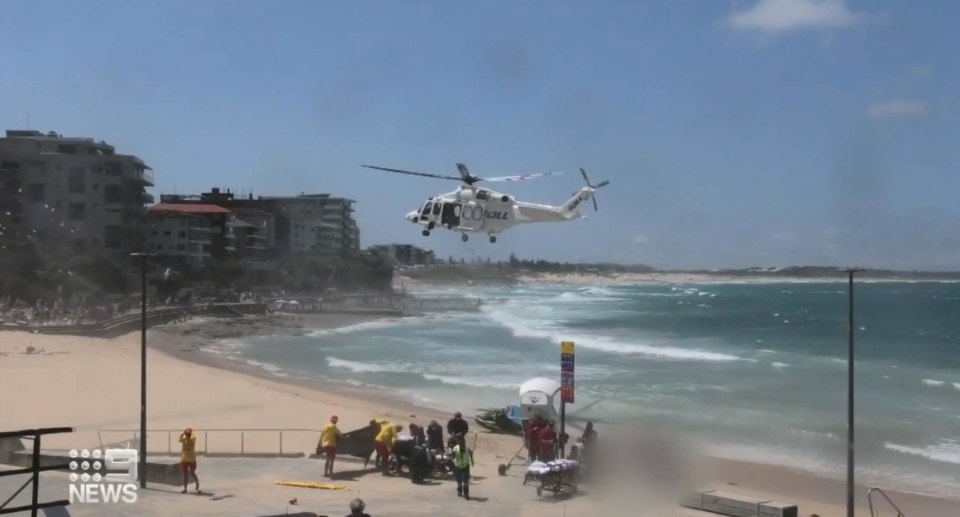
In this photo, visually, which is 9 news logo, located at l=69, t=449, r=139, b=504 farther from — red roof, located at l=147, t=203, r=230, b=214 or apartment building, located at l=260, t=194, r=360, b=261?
apartment building, located at l=260, t=194, r=360, b=261

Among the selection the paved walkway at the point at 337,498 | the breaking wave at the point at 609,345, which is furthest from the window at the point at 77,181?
the paved walkway at the point at 337,498

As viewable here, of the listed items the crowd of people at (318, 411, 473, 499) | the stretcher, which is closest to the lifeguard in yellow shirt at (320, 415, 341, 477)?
the crowd of people at (318, 411, 473, 499)

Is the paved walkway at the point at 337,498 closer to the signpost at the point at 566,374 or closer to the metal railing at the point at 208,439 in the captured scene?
the signpost at the point at 566,374

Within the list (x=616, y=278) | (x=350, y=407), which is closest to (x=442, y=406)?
(x=350, y=407)

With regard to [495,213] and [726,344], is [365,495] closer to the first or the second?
[495,213]

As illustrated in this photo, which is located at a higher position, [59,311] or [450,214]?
[450,214]

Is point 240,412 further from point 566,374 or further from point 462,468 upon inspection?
point 462,468

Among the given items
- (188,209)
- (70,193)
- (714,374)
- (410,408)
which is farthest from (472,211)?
(188,209)
